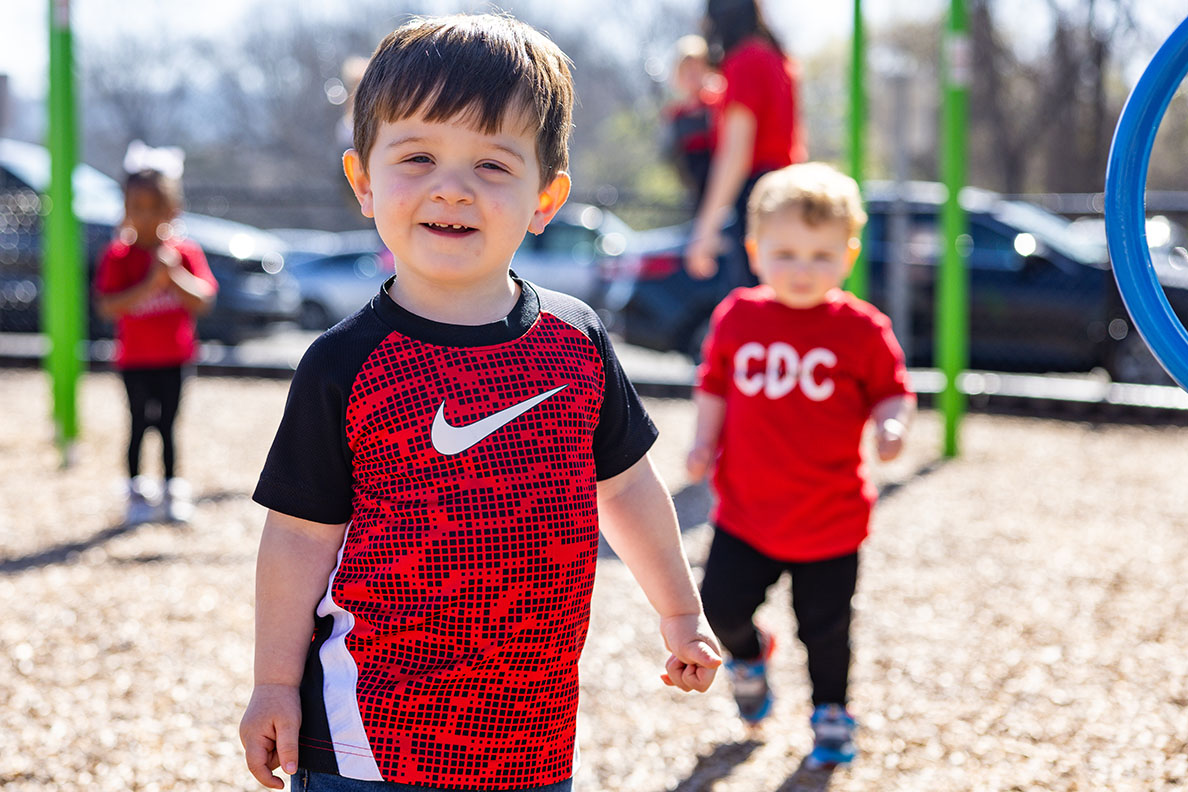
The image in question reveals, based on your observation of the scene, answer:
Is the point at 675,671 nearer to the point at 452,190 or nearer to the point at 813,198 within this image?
the point at 452,190

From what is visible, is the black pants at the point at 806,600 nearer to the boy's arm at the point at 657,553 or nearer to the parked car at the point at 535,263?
the boy's arm at the point at 657,553

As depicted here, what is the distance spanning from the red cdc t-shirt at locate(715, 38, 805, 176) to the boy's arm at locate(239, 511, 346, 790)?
138 inches

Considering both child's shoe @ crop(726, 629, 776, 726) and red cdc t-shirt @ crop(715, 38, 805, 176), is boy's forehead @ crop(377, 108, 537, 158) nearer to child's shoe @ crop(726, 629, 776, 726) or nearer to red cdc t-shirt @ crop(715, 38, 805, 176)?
child's shoe @ crop(726, 629, 776, 726)

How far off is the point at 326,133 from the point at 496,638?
3903cm

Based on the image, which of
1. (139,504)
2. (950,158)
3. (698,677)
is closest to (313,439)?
(698,677)

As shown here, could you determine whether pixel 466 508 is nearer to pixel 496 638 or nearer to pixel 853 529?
pixel 496 638

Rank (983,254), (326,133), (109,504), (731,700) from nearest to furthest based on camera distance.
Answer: (731,700) < (109,504) < (983,254) < (326,133)

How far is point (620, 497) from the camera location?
1.80 m

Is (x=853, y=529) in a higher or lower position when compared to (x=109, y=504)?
higher

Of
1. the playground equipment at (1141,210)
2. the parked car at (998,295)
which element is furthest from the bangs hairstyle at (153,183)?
the parked car at (998,295)

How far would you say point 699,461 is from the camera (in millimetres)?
2896

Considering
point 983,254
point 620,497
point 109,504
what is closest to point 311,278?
point 983,254

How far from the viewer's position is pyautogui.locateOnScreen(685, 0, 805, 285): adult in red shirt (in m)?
4.75

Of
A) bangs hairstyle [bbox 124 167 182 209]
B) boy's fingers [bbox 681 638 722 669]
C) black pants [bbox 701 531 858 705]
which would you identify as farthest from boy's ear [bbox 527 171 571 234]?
bangs hairstyle [bbox 124 167 182 209]
